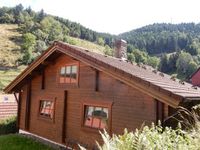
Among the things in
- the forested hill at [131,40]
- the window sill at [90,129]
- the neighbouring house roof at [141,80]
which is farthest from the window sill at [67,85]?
the forested hill at [131,40]

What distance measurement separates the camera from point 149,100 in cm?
912

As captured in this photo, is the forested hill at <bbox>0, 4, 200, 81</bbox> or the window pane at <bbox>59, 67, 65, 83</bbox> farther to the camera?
the forested hill at <bbox>0, 4, 200, 81</bbox>

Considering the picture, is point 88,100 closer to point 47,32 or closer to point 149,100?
point 149,100

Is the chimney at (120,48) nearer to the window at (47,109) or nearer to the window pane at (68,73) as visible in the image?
the window pane at (68,73)

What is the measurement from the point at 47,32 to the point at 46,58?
96464mm

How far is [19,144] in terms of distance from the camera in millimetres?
13922

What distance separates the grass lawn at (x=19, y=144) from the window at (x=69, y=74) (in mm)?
3246

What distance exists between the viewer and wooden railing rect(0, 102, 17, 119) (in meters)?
22.0

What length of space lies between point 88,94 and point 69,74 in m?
1.83

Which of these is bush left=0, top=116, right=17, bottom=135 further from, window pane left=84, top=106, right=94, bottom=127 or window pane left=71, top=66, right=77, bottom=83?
window pane left=84, top=106, right=94, bottom=127

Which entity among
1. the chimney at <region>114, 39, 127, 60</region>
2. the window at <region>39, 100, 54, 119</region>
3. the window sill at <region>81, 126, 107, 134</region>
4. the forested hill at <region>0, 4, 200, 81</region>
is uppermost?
the forested hill at <region>0, 4, 200, 81</region>

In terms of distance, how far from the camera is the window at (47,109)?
13812 mm

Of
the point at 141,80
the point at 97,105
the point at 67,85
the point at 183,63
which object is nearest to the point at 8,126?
the point at 67,85

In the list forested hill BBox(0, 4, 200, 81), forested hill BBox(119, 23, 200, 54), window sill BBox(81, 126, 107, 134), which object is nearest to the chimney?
Result: window sill BBox(81, 126, 107, 134)
